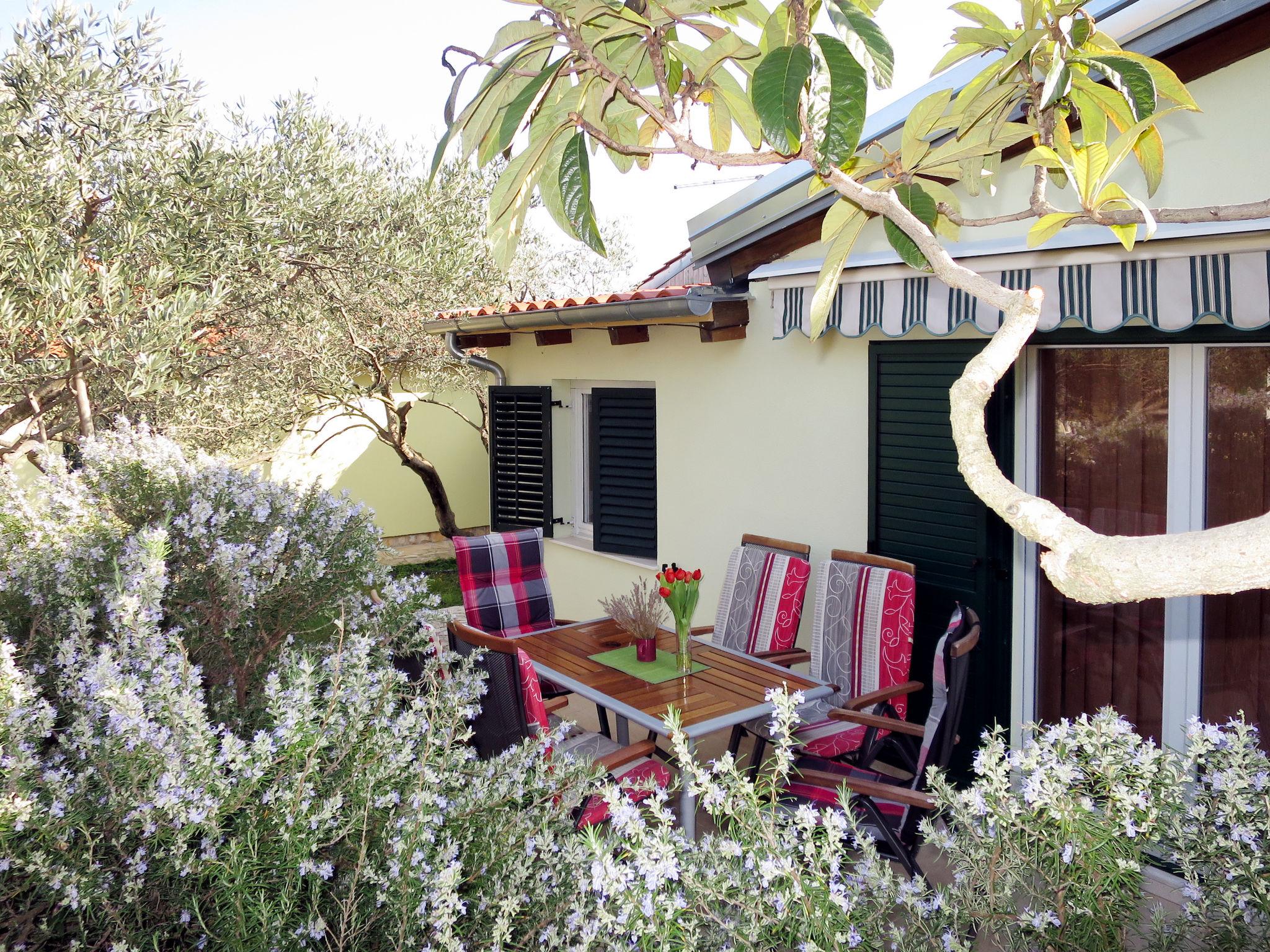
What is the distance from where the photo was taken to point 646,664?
497 cm

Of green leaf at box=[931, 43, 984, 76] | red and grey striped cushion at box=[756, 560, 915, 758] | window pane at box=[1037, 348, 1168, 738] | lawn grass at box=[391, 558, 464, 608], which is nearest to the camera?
green leaf at box=[931, 43, 984, 76]

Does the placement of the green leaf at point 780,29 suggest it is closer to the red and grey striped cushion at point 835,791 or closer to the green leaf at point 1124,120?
the green leaf at point 1124,120

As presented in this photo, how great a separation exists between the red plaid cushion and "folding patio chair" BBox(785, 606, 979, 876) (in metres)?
2.64

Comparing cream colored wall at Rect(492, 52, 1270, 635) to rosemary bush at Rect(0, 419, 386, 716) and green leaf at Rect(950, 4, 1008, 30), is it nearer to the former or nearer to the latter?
green leaf at Rect(950, 4, 1008, 30)

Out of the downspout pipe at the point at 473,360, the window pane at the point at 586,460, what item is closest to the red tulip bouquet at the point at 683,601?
the window pane at the point at 586,460

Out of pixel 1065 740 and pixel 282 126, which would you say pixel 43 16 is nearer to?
pixel 282 126

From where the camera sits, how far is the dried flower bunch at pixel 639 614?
4992mm

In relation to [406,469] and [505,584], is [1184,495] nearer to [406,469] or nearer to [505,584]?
[505,584]

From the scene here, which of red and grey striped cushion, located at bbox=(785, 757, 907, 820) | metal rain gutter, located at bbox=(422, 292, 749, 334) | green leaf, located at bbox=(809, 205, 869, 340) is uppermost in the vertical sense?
metal rain gutter, located at bbox=(422, 292, 749, 334)

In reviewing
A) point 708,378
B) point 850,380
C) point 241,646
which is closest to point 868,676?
point 850,380

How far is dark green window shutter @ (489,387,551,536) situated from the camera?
27.9 feet

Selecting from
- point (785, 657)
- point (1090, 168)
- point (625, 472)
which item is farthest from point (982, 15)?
point (625, 472)

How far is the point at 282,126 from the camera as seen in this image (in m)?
7.84

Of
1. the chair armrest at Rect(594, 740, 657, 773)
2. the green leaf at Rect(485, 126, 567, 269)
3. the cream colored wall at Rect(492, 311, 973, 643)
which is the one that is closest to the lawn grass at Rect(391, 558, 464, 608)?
the cream colored wall at Rect(492, 311, 973, 643)
